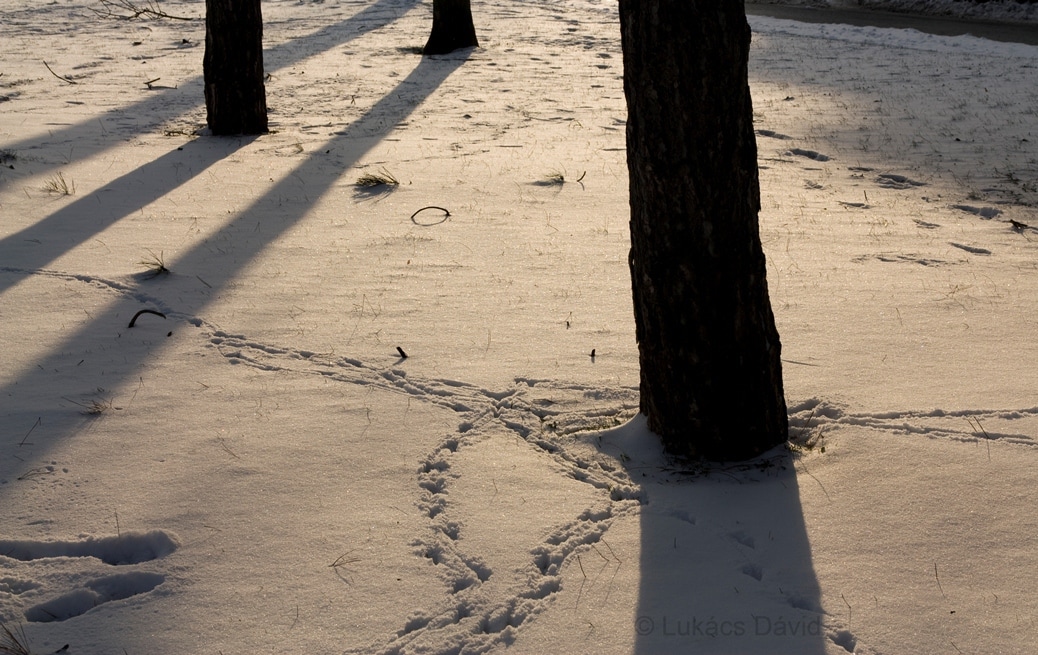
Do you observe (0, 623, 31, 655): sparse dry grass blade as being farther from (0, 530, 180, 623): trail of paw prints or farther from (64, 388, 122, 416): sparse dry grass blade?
(64, 388, 122, 416): sparse dry grass blade

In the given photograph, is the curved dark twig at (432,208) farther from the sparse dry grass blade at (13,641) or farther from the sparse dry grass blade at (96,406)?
the sparse dry grass blade at (13,641)

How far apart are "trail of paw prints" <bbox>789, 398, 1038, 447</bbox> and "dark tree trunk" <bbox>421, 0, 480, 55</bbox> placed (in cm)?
1000

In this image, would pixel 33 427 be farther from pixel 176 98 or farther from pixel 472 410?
pixel 176 98

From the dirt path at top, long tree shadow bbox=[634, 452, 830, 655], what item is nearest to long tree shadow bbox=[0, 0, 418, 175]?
long tree shadow bbox=[634, 452, 830, 655]

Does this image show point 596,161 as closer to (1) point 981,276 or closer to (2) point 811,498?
(1) point 981,276

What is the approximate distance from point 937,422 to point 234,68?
21.7ft

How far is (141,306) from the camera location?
4664mm

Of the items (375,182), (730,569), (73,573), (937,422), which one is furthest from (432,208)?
(730,569)

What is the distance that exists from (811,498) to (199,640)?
6.70ft

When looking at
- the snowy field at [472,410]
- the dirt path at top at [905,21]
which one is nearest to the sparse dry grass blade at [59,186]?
the snowy field at [472,410]

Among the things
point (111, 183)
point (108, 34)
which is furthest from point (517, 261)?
point (108, 34)

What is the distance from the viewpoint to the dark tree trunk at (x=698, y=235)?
2867 millimetres

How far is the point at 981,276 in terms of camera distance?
5.05m

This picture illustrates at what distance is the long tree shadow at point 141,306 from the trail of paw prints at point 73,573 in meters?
0.53
